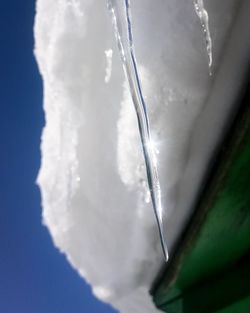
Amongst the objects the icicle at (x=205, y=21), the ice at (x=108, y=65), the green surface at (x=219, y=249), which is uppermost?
the icicle at (x=205, y=21)

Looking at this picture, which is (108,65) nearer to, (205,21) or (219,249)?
(205,21)

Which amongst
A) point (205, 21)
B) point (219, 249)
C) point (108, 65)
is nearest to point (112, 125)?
point (108, 65)

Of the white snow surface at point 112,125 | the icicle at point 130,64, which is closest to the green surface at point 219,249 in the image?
the white snow surface at point 112,125

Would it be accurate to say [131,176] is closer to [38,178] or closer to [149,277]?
[38,178]

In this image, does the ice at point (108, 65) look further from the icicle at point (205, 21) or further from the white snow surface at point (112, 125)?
the icicle at point (205, 21)

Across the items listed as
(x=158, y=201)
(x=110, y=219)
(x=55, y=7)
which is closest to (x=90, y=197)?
(x=110, y=219)

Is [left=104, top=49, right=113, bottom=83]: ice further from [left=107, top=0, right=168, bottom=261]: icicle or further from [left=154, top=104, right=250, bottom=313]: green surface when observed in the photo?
[left=154, top=104, right=250, bottom=313]: green surface

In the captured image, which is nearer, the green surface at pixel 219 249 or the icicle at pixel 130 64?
the icicle at pixel 130 64

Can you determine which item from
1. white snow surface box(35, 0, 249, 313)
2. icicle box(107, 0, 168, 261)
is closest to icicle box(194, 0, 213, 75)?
white snow surface box(35, 0, 249, 313)
